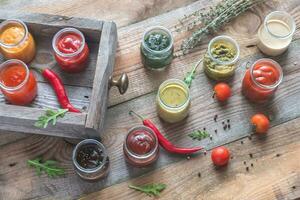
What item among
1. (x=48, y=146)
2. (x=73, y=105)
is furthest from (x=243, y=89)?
(x=48, y=146)

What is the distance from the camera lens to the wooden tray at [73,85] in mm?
1609

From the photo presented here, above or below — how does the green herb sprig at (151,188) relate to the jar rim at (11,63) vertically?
below

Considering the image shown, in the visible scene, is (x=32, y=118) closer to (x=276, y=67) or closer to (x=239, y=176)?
(x=239, y=176)

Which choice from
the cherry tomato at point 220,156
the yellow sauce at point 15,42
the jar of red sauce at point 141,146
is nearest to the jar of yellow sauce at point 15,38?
the yellow sauce at point 15,42

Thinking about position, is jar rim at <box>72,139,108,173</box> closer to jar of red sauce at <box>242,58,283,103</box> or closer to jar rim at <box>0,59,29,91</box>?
jar rim at <box>0,59,29,91</box>

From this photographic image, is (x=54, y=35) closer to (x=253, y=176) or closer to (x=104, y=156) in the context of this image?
(x=104, y=156)

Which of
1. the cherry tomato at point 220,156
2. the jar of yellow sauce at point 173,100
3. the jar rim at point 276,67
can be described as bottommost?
the cherry tomato at point 220,156

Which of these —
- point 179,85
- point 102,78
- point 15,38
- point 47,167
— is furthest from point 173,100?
point 15,38

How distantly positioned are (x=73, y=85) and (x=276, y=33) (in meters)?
0.77

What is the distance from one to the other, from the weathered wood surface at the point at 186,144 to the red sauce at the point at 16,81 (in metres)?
0.15

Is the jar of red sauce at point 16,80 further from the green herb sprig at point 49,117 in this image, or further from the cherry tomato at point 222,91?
the cherry tomato at point 222,91

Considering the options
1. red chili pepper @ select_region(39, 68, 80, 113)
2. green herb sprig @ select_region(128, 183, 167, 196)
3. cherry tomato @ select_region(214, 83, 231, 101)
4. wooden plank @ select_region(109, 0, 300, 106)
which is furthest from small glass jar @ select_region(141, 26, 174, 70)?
green herb sprig @ select_region(128, 183, 167, 196)

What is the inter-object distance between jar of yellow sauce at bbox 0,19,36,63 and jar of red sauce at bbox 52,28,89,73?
99 mm

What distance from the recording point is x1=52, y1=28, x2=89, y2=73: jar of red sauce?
175cm
